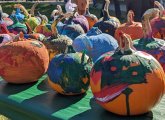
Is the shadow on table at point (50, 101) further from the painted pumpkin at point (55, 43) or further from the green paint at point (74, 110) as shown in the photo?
the painted pumpkin at point (55, 43)

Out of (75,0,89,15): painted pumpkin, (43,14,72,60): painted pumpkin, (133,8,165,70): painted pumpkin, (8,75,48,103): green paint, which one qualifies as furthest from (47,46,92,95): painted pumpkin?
(75,0,89,15): painted pumpkin

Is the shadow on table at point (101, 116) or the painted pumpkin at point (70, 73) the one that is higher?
the painted pumpkin at point (70, 73)

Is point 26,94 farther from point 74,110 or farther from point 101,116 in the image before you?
point 101,116

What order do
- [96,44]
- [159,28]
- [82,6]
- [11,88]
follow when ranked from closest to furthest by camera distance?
[11,88] → [96,44] → [159,28] → [82,6]

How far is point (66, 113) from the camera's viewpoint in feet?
6.68

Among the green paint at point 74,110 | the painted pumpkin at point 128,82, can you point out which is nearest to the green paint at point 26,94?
the green paint at point 74,110

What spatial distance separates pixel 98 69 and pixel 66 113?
0.33m

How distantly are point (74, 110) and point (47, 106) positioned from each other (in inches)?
7.5

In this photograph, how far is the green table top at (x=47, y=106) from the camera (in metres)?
Answer: 1.98

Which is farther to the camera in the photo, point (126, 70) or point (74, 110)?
point (74, 110)

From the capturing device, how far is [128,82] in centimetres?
184

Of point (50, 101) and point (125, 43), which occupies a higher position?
point (125, 43)

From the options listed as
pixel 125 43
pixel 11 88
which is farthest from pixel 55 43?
pixel 125 43

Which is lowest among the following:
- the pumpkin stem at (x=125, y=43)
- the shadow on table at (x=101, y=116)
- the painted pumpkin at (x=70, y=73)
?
the shadow on table at (x=101, y=116)
